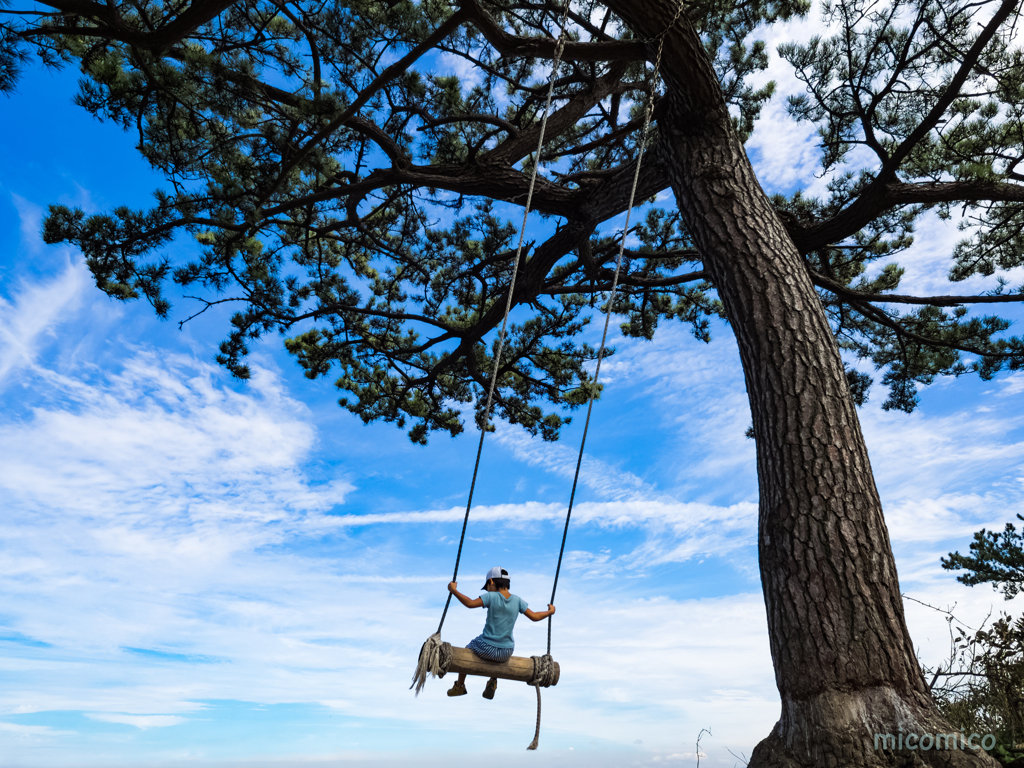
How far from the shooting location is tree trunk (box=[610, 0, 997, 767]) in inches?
94.3

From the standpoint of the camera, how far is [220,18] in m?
4.21

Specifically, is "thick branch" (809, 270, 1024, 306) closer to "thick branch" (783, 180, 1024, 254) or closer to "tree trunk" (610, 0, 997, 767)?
"thick branch" (783, 180, 1024, 254)

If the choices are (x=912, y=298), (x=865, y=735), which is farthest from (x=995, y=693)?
(x=912, y=298)

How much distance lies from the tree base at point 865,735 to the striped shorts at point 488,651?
1.20 metres

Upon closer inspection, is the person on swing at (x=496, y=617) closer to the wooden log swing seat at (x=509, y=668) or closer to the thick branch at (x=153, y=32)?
Answer: the wooden log swing seat at (x=509, y=668)

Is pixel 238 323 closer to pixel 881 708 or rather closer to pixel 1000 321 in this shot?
pixel 881 708

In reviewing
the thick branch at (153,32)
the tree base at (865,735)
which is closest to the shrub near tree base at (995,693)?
the tree base at (865,735)

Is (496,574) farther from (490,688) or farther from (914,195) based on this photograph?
(914,195)

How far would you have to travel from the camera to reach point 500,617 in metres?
3.28

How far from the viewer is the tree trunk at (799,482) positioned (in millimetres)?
2395

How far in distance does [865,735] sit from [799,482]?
0.96 metres

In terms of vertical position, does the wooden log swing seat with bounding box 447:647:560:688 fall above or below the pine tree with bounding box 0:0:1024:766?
below

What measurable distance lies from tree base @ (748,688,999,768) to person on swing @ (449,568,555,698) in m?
1.22

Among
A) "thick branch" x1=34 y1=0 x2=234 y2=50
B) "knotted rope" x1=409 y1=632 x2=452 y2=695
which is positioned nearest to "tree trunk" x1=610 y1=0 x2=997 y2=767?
"knotted rope" x1=409 y1=632 x2=452 y2=695
